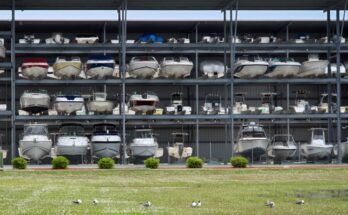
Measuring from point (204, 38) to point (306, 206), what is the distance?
3207cm

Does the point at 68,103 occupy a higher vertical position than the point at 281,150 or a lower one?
higher

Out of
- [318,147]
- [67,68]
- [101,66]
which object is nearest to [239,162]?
[318,147]

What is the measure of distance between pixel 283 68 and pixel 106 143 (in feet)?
39.7

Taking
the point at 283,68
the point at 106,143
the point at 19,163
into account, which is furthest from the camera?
the point at 283,68

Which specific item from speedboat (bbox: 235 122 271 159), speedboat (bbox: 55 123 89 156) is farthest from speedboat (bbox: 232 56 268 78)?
Answer: speedboat (bbox: 55 123 89 156)

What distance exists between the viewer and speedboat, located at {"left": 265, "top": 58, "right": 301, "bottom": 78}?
48094 mm

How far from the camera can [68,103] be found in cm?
4597

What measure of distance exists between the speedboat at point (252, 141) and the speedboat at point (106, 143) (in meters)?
7.26

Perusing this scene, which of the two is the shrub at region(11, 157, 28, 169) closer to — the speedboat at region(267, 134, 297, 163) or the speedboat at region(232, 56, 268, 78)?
the speedboat at region(232, 56, 268, 78)

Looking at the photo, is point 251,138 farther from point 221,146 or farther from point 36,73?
point 36,73

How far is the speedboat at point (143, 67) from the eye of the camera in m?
46.8

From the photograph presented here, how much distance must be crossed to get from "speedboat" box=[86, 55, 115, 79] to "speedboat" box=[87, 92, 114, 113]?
116cm

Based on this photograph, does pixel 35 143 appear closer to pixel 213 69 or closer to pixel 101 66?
pixel 101 66

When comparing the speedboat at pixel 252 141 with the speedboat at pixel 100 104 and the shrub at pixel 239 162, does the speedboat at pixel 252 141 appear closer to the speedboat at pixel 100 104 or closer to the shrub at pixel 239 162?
the shrub at pixel 239 162
